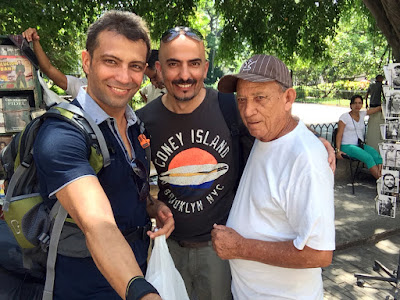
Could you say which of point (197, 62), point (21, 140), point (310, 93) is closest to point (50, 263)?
point (21, 140)

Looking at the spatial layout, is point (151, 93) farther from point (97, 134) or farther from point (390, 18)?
point (97, 134)

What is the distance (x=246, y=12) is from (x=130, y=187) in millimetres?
7107

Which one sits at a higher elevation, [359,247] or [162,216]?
[162,216]

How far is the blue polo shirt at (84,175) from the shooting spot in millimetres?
1247

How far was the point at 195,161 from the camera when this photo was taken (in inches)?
88.7

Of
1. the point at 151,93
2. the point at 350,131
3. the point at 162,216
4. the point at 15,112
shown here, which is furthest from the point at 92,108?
the point at 350,131

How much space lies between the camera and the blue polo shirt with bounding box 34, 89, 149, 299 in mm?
1247

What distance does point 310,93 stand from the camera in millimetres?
37844

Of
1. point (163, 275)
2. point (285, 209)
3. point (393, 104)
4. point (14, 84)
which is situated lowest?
point (163, 275)

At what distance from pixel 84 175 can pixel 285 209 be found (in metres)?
0.89

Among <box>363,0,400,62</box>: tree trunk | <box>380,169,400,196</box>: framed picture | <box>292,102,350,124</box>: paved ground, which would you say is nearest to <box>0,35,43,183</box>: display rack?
<box>380,169,400,196</box>: framed picture

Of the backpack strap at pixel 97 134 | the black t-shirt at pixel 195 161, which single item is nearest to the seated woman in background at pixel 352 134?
the black t-shirt at pixel 195 161

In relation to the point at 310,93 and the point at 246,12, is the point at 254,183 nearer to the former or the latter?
the point at 246,12

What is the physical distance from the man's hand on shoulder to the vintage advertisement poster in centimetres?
238
